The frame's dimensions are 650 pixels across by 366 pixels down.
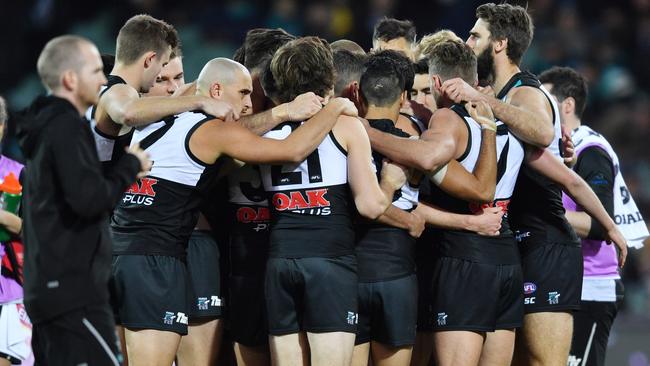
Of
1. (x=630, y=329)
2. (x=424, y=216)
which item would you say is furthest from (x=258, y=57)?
(x=630, y=329)

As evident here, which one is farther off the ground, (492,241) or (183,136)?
(183,136)

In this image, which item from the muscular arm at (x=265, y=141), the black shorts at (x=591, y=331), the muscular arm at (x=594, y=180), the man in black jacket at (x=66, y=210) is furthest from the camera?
the black shorts at (x=591, y=331)

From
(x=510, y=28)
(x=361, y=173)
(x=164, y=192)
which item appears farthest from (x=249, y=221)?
(x=510, y=28)

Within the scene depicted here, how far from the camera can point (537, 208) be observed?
25.1 feet

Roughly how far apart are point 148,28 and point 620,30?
11.6 m

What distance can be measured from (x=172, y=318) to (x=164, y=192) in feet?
2.62

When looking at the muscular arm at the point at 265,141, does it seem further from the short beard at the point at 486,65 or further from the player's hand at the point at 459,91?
the short beard at the point at 486,65

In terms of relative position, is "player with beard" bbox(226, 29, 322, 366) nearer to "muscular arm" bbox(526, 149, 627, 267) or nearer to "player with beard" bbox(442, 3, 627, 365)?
"player with beard" bbox(442, 3, 627, 365)

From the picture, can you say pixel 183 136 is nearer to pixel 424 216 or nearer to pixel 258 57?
pixel 258 57

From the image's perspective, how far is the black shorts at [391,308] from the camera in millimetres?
6676

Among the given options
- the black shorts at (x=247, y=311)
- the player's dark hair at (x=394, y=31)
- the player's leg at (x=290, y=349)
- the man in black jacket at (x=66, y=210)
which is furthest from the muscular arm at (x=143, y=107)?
the player's dark hair at (x=394, y=31)

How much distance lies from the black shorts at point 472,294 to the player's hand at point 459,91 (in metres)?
1.09

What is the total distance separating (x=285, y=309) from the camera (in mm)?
6426

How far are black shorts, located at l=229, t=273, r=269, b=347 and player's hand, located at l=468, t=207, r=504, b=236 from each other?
147 cm
